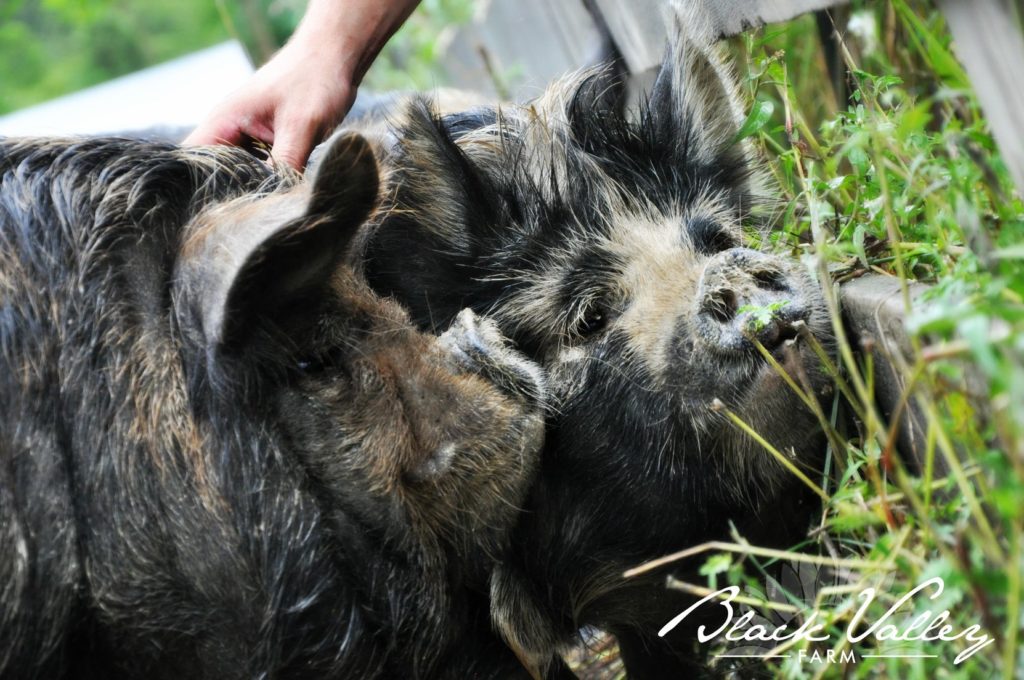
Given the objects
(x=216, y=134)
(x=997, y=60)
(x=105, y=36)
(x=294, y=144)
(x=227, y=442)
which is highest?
(x=105, y=36)

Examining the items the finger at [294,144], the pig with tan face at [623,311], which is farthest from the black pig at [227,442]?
the finger at [294,144]

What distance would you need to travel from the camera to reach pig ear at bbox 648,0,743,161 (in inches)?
124

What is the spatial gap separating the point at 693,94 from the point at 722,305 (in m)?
0.76

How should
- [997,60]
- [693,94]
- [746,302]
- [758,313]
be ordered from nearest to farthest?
[997,60], [758,313], [746,302], [693,94]

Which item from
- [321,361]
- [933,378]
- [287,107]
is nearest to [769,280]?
[933,378]

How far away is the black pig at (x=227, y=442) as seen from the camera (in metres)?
2.24

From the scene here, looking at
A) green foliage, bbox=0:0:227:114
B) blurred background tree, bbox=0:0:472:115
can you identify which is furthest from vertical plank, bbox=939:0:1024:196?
green foliage, bbox=0:0:227:114

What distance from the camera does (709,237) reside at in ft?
9.91

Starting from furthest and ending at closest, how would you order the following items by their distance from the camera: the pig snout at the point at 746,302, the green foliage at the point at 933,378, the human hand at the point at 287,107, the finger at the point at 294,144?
1. the human hand at the point at 287,107
2. the finger at the point at 294,144
3. the pig snout at the point at 746,302
4. the green foliage at the point at 933,378

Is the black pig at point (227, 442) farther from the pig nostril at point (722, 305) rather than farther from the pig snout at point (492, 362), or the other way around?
the pig nostril at point (722, 305)

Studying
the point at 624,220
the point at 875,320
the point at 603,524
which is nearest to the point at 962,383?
the point at 875,320

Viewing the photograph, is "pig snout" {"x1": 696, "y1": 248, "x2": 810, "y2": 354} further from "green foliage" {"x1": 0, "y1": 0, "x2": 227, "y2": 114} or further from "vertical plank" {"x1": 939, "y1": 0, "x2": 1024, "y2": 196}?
"green foliage" {"x1": 0, "y1": 0, "x2": 227, "y2": 114}

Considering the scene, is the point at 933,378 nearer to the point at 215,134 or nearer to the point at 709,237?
the point at 709,237

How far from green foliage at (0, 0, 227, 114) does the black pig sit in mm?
14977
